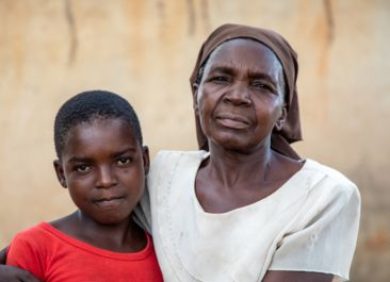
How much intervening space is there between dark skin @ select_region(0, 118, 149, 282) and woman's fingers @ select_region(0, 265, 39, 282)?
0.06 feet

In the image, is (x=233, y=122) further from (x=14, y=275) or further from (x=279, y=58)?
(x=14, y=275)

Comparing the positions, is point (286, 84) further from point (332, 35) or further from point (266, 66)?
point (332, 35)

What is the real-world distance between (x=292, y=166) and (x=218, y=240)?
1.00 ft

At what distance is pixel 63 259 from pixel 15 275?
134 mm

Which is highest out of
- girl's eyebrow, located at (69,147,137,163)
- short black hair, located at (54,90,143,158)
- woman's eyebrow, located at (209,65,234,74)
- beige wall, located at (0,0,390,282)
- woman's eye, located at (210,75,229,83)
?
woman's eyebrow, located at (209,65,234,74)

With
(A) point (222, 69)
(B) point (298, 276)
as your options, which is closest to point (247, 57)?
(A) point (222, 69)

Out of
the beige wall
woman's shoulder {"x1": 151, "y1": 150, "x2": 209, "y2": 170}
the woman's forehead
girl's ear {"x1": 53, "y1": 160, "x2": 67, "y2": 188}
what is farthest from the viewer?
the beige wall

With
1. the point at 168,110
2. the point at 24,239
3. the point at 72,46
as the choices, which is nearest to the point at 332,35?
the point at 168,110

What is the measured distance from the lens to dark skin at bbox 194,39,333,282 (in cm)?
254

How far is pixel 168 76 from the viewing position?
5.78m

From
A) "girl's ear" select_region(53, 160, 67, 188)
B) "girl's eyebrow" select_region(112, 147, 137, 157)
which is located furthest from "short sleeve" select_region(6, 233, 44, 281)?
"girl's eyebrow" select_region(112, 147, 137, 157)

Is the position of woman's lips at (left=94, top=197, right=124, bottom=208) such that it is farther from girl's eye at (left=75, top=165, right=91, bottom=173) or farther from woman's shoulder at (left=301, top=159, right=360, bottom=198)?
woman's shoulder at (left=301, top=159, right=360, bottom=198)

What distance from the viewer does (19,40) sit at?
575 centimetres

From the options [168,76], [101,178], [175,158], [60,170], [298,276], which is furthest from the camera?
[168,76]
